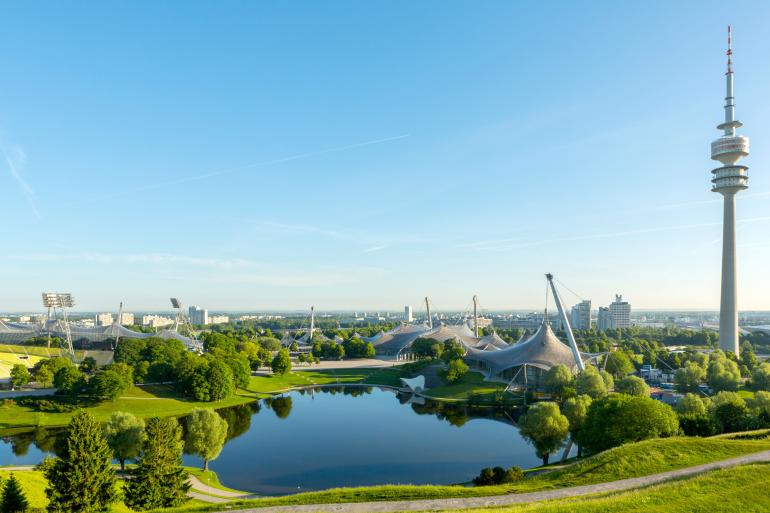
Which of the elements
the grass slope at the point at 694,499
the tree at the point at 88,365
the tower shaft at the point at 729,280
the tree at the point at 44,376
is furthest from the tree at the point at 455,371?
the tower shaft at the point at 729,280

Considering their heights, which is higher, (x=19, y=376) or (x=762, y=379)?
(x=762, y=379)

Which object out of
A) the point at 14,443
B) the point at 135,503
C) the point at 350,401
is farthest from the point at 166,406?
the point at 135,503

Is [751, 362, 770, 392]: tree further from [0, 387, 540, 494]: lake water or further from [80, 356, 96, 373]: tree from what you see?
[80, 356, 96, 373]: tree

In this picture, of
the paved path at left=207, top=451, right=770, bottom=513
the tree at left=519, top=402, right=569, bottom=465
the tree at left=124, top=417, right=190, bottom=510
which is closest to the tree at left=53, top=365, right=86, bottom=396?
the tree at left=124, top=417, right=190, bottom=510

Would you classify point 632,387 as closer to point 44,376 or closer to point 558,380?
point 558,380

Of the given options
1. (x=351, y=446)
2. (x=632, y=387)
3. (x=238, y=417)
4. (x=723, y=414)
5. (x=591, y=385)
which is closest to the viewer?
(x=723, y=414)

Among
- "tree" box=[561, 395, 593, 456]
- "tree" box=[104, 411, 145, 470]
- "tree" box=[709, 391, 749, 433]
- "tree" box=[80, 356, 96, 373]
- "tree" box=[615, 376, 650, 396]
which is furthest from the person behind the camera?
"tree" box=[80, 356, 96, 373]

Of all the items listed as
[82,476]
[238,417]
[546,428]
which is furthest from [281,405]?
[82,476]
